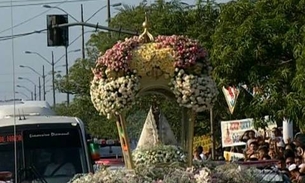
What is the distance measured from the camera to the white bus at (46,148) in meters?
16.2

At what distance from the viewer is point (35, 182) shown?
1591 cm

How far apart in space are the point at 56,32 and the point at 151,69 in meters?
20.3

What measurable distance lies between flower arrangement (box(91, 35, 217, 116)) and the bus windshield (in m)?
6.59

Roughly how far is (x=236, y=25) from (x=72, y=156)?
4.26 meters

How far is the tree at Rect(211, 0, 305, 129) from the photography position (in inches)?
667

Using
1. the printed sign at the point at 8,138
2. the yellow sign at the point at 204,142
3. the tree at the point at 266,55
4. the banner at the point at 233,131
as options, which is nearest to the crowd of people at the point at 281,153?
the tree at the point at 266,55

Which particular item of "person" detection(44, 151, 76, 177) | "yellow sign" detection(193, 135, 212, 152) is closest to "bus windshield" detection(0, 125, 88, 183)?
"person" detection(44, 151, 76, 177)

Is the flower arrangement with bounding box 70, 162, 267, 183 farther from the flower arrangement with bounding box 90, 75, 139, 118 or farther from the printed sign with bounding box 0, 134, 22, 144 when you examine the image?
the printed sign with bounding box 0, 134, 22, 144

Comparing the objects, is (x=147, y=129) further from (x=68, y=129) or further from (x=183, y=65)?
(x=68, y=129)

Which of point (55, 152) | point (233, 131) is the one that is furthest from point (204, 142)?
point (55, 152)

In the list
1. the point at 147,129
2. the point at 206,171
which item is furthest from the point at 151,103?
the point at 206,171

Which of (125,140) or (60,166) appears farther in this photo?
(60,166)

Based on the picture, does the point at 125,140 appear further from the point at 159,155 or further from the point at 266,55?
the point at 266,55

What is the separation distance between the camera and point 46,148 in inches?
650
